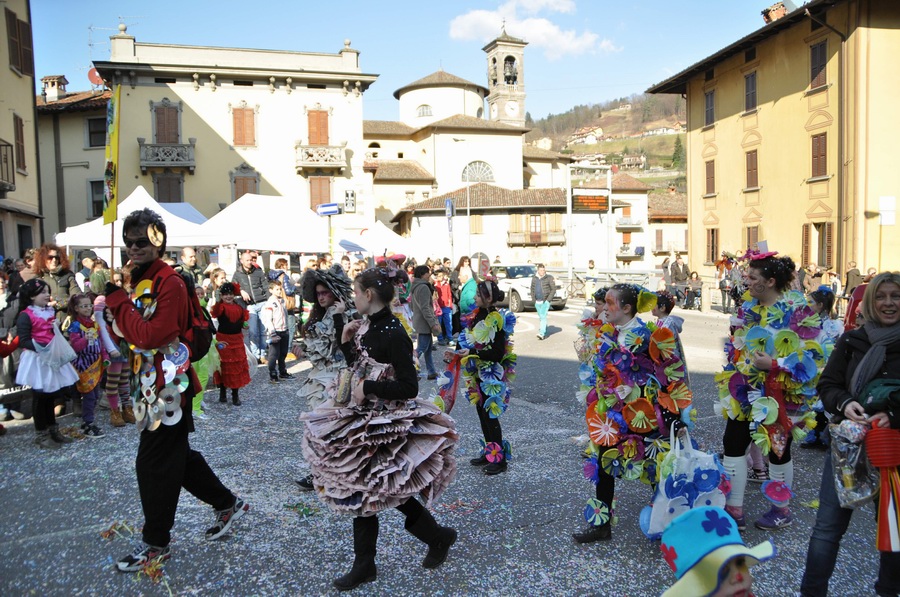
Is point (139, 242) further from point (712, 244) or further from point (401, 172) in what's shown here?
point (401, 172)

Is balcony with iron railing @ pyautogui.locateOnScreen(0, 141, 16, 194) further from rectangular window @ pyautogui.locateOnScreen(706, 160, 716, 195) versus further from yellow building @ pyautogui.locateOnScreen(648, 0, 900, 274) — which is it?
rectangular window @ pyautogui.locateOnScreen(706, 160, 716, 195)

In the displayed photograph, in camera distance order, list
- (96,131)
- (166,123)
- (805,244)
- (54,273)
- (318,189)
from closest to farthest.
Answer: (54,273), (805,244), (166,123), (96,131), (318,189)

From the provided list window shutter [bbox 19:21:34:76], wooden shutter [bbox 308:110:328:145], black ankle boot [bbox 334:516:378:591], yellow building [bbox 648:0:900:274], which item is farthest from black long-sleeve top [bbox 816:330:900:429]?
wooden shutter [bbox 308:110:328:145]

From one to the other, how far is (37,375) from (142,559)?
11.4ft

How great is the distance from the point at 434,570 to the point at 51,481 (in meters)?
Answer: 3.70

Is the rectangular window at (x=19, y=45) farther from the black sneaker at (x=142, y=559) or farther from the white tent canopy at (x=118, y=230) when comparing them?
the black sneaker at (x=142, y=559)

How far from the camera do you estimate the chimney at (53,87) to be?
1569 inches

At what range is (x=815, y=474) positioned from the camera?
18.7 feet

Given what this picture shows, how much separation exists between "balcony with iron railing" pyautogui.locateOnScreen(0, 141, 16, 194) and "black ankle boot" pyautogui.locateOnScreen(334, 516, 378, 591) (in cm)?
1805

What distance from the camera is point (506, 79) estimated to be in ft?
231

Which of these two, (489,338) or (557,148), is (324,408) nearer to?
(489,338)

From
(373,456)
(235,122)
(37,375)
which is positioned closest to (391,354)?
(373,456)

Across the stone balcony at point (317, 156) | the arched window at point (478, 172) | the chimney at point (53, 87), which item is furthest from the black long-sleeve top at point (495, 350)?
the arched window at point (478, 172)

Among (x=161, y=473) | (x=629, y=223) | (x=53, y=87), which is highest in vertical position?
(x=53, y=87)
